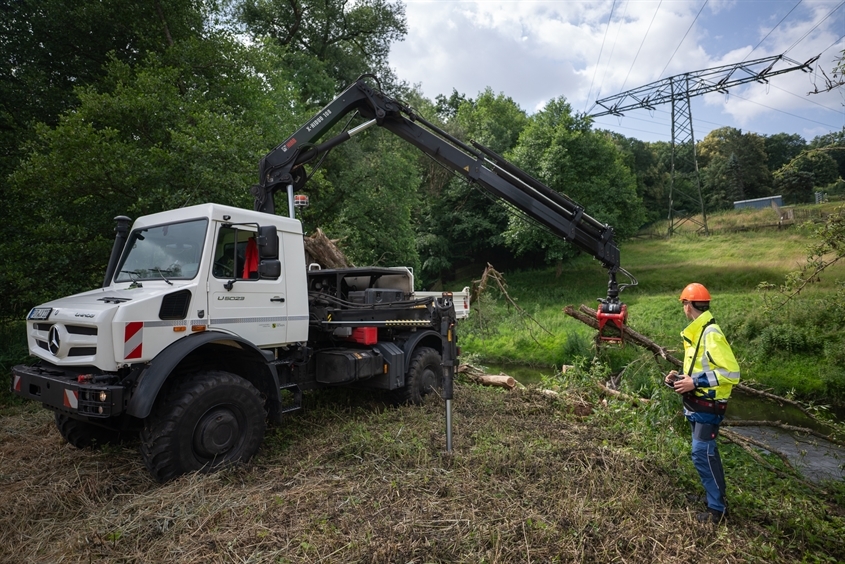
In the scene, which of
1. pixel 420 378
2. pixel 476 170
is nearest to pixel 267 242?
pixel 420 378

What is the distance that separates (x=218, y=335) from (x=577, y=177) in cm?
2324

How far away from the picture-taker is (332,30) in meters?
21.6

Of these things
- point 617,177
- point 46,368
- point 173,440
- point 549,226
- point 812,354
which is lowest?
point 812,354

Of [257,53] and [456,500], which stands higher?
[257,53]

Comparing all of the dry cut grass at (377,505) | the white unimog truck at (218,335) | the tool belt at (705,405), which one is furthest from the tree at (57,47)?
the tool belt at (705,405)

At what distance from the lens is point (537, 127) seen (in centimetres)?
2664

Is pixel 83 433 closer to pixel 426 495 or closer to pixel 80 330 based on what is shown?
pixel 80 330

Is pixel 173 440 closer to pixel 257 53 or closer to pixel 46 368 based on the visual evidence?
pixel 46 368

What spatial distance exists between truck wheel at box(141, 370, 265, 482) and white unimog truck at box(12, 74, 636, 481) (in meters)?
0.01

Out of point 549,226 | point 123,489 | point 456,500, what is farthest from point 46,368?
point 549,226

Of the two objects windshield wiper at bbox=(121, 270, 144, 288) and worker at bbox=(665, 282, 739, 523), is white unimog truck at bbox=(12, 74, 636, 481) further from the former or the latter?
worker at bbox=(665, 282, 739, 523)

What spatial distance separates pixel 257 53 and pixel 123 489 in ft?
37.9

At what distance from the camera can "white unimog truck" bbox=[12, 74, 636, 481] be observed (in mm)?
4164

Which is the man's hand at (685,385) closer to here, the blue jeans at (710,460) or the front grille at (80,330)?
the blue jeans at (710,460)
